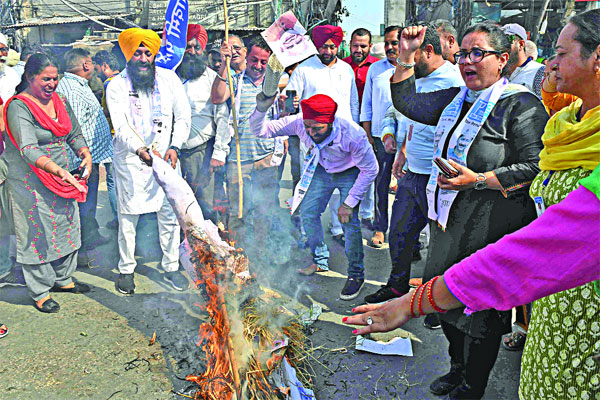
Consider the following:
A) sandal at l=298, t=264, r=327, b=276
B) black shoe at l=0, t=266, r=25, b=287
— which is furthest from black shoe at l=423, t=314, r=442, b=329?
black shoe at l=0, t=266, r=25, b=287

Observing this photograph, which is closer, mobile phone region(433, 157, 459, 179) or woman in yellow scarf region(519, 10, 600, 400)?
woman in yellow scarf region(519, 10, 600, 400)

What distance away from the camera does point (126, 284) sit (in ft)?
15.4

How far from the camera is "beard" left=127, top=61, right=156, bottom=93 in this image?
453 centimetres

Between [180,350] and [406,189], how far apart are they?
231 cm

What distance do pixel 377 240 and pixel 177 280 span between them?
8.11ft

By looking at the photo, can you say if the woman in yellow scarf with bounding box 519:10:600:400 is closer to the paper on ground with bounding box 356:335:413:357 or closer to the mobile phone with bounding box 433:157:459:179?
the mobile phone with bounding box 433:157:459:179

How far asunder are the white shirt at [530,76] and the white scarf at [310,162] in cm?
200

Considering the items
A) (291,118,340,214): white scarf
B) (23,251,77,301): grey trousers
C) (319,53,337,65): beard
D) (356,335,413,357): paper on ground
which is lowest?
(356,335,413,357): paper on ground

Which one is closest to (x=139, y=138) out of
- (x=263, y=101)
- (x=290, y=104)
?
(x=263, y=101)

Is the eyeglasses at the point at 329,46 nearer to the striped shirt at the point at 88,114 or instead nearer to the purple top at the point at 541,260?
the striped shirt at the point at 88,114

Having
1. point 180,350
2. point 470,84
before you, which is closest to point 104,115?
point 180,350

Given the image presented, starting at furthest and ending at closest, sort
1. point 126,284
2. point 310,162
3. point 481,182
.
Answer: point 126,284 < point 310,162 < point 481,182

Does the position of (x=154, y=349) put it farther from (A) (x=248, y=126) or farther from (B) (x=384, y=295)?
(A) (x=248, y=126)

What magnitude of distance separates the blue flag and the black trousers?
136 inches
